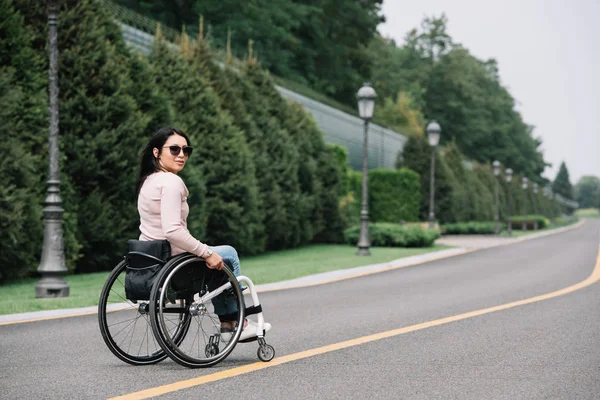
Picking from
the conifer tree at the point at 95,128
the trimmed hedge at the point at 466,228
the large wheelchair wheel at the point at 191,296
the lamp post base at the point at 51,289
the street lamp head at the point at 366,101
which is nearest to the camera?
the large wheelchair wheel at the point at 191,296

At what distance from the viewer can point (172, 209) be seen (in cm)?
603

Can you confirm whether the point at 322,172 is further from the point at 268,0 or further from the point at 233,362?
the point at 268,0

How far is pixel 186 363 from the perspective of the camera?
607 centimetres

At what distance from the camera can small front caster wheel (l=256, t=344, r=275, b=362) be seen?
6523mm

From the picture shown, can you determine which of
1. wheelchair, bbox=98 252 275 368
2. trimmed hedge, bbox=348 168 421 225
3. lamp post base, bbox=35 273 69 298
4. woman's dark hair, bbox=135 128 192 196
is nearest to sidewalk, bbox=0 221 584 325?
lamp post base, bbox=35 273 69 298

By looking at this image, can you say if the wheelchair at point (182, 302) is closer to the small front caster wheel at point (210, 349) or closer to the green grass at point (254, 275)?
the small front caster wheel at point (210, 349)

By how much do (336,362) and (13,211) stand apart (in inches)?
351

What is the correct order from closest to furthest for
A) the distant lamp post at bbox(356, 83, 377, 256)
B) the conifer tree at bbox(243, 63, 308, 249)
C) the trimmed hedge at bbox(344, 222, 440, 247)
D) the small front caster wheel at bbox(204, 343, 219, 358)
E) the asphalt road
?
the asphalt road
the small front caster wheel at bbox(204, 343, 219, 358)
the distant lamp post at bbox(356, 83, 377, 256)
the conifer tree at bbox(243, 63, 308, 249)
the trimmed hedge at bbox(344, 222, 440, 247)

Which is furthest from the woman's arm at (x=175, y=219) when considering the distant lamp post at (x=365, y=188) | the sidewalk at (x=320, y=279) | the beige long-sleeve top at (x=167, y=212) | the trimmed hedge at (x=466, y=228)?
the trimmed hedge at (x=466, y=228)

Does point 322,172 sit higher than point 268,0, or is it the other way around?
point 268,0

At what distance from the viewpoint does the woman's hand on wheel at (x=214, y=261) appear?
600cm

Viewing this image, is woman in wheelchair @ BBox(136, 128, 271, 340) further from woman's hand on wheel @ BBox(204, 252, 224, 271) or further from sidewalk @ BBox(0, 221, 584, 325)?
sidewalk @ BBox(0, 221, 584, 325)

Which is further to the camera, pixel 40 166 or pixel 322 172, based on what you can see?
pixel 322 172

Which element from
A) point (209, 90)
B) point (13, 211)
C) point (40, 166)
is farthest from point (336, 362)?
point (209, 90)
